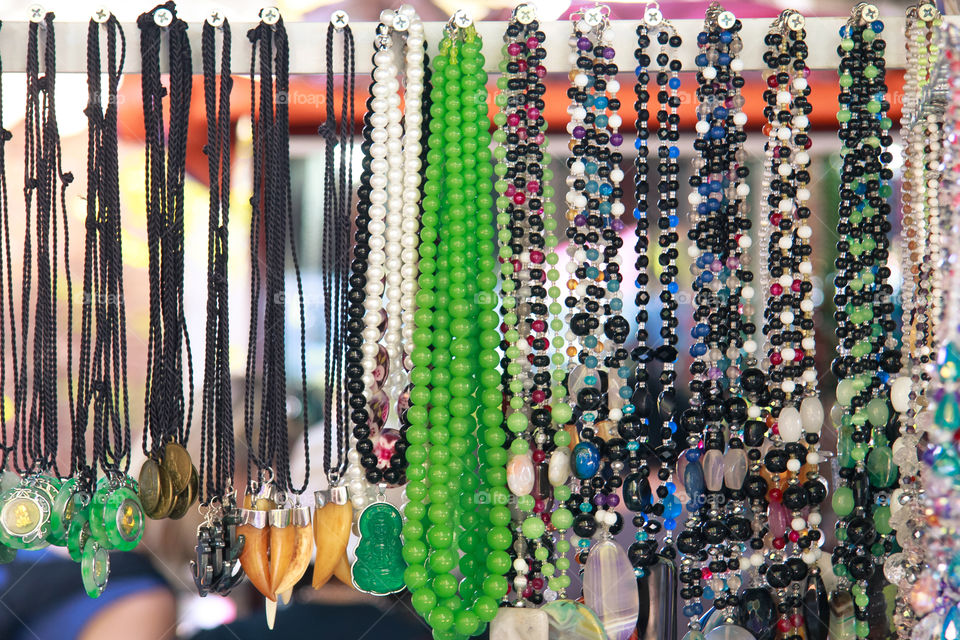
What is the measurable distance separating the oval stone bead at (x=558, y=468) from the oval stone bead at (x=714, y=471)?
0.62 feet

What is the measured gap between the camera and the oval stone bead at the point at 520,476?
1.17 metres

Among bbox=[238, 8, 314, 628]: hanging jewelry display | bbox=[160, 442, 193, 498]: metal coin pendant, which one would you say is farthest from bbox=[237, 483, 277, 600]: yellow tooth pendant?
bbox=[160, 442, 193, 498]: metal coin pendant

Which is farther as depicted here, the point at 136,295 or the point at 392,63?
the point at 136,295

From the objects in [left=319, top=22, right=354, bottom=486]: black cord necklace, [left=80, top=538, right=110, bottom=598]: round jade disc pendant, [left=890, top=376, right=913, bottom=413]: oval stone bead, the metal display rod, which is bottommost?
[left=80, top=538, right=110, bottom=598]: round jade disc pendant

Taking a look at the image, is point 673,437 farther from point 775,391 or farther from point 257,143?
point 257,143

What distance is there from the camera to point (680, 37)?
124 centimetres

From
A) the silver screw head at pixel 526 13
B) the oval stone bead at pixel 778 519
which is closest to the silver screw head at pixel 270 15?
the silver screw head at pixel 526 13

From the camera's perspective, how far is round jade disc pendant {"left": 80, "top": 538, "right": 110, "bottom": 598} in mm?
1168

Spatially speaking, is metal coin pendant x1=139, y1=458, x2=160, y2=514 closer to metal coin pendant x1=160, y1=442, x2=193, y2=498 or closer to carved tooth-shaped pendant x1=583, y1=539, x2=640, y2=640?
metal coin pendant x1=160, y1=442, x2=193, y2=498

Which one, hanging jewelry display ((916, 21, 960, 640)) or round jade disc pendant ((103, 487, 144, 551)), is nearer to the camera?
hanging jewelry display ((916, 21, 960, 640))

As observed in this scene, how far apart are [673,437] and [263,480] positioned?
1.92 ft

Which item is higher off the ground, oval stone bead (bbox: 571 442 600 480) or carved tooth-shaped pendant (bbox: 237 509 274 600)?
oval stone bead (bbox: 571 442 600 480)

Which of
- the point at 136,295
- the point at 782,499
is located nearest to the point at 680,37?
the point at 782,499

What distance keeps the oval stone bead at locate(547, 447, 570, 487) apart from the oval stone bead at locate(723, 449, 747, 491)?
0.21 metres
